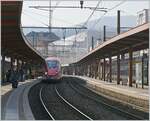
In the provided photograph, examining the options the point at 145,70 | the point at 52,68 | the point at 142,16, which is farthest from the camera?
the point at 142,16

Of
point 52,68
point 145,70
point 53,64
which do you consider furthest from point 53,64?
point 145,70

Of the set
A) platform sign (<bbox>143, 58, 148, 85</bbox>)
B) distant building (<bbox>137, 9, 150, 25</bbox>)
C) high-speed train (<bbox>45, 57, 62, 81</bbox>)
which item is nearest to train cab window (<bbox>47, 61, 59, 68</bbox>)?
high-speed train (<bbox>45, 57, 62, 81</bbox>)

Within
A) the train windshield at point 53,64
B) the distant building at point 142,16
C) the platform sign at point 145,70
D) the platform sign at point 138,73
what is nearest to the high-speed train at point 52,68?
the train windshield at point 53,64

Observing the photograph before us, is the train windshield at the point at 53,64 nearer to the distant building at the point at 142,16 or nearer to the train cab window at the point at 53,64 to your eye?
the train cab window at the point at 53,64

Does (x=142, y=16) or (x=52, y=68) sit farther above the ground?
(x=142, y=16)

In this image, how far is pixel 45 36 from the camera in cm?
16175

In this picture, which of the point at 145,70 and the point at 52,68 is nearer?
the point at 145,70

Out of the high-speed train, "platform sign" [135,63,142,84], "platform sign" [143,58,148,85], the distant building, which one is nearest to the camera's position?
"platform sign" [143,58,148,85]

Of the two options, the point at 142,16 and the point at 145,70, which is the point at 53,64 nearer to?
the point at 145,70

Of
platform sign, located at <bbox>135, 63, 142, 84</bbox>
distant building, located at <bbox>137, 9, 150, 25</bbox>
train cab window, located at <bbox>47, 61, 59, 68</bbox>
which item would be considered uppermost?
distant building, located at <bbox>137, 9, 150, 25</bbox>

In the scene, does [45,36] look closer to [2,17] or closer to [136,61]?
[136,61]

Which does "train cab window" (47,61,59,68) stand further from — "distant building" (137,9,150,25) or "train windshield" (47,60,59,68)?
"distant building" (137,9,150,25)

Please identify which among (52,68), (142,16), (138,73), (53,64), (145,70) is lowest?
(138,73)

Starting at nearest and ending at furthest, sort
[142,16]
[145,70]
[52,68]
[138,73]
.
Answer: [145,70] → [138,73] → [52,68] → [142,16]
